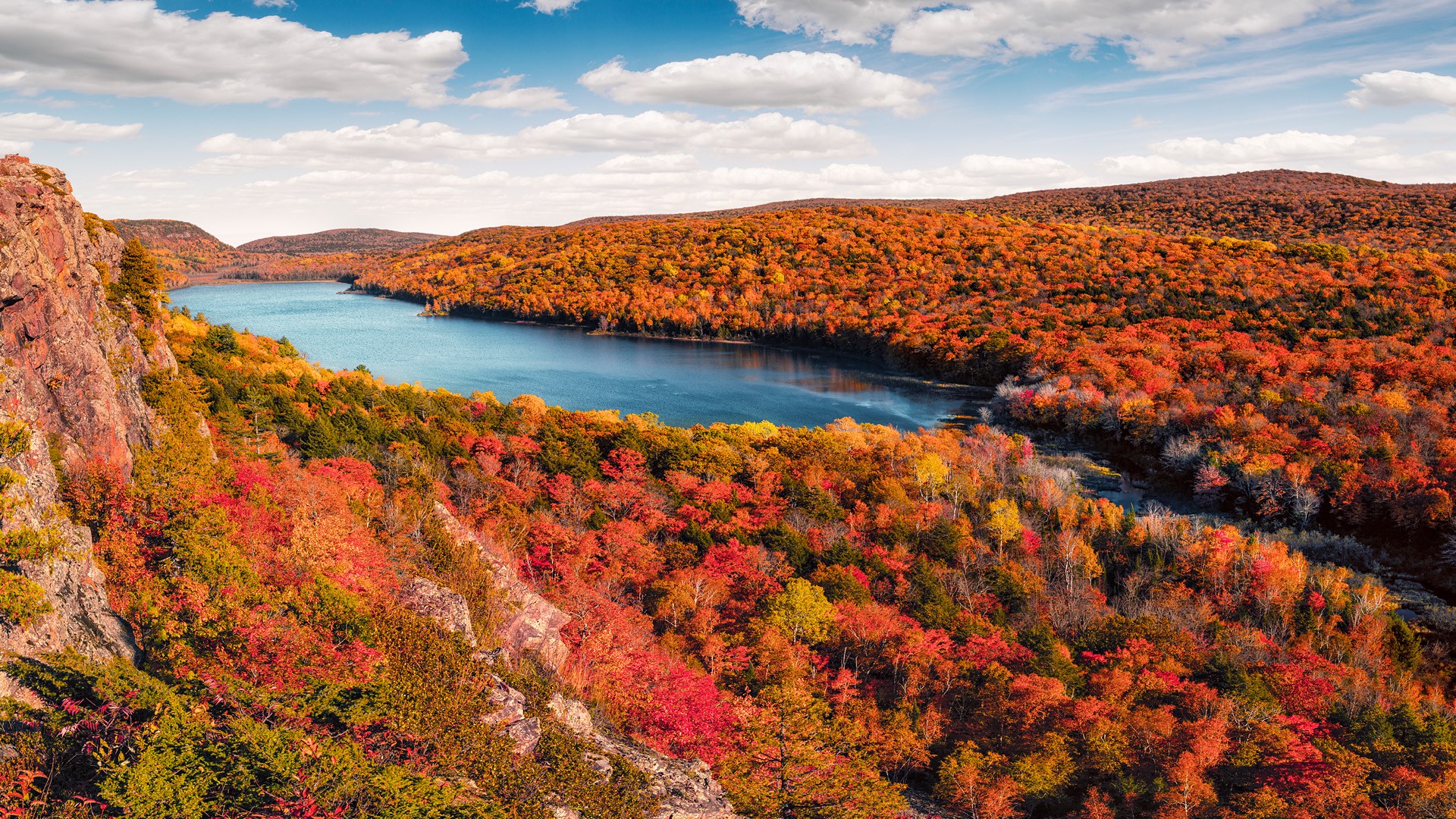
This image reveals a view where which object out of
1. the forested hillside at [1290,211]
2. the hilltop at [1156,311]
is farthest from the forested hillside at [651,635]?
the forested hillside at [1290,211]

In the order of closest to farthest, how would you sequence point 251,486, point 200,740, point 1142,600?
point 200,740
point 251,486
point 1142,600

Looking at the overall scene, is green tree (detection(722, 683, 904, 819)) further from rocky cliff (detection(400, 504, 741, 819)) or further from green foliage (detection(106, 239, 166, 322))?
green foliage (detection(106, 239, 166, 322))

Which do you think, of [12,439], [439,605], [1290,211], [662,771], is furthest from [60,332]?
[1290,211]

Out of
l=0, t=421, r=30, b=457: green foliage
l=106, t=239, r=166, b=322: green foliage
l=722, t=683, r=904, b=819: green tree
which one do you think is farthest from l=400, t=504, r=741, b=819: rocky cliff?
l=106, t=239, r=166, b=322: green foliage

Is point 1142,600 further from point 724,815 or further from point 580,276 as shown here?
point 580,276

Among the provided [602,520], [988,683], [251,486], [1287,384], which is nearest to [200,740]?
[251,486]

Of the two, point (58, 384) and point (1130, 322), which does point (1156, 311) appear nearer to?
point (1130, 322)
